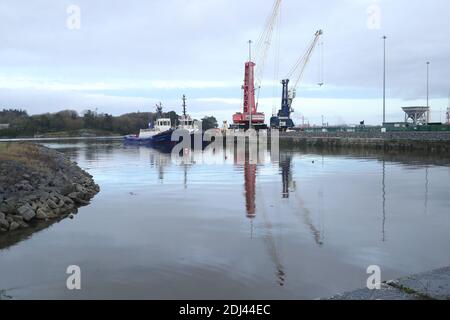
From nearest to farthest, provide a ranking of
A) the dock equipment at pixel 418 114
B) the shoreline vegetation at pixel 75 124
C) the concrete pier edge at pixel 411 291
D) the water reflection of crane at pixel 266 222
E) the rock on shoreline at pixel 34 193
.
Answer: the concrete pier edge at pixel 411 291
the water reflection of crane at pixel 266 222
the rock on shoreline at pixel 34 193
the dock equipment at pixel 418 114
the shoreline vegetation at pixel 75 124

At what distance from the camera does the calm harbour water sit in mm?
8156

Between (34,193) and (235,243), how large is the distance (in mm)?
8063

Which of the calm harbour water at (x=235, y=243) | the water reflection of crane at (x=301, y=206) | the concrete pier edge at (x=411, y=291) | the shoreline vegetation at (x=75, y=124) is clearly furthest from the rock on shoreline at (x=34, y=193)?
the shoreline vegetation at (x=75, y=124)

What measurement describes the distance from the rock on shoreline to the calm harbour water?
756 millimetres

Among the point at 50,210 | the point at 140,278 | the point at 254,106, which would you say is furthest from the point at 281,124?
the point at 140,278

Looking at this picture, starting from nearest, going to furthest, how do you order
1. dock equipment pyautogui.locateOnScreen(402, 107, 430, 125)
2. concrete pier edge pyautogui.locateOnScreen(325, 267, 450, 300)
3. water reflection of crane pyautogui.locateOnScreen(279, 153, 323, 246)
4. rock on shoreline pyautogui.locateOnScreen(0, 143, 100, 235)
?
concrete pier edge pyautogui.locateOnScreen(325, 267, 450, 300)
water reflection of crane pyautogui.locateOnScreen(279, 153, 323, 246)
rock on shoreline pyautogui.locateOnScreen(0, 143, 100, 235)
dock equipment pyautogui.locateOnScreen(402, 107, 430, 125)

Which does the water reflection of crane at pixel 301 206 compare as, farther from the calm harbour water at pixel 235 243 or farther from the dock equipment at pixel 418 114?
the dock equipment at pixel 418 114

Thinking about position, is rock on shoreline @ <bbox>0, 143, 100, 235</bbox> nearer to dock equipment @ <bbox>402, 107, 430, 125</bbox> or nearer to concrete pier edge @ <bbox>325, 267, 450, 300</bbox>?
concrete pier edge @ <bbox>325, 267, 450, 300</bbox>

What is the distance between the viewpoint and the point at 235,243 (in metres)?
10.9

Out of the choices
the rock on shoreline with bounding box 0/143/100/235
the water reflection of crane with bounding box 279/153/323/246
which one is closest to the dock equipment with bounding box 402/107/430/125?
the water reflection of crane with bounding box 279/153/323/246

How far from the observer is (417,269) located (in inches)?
344

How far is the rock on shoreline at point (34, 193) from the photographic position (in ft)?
42.6

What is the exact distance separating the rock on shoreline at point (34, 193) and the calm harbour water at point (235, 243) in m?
0.76
